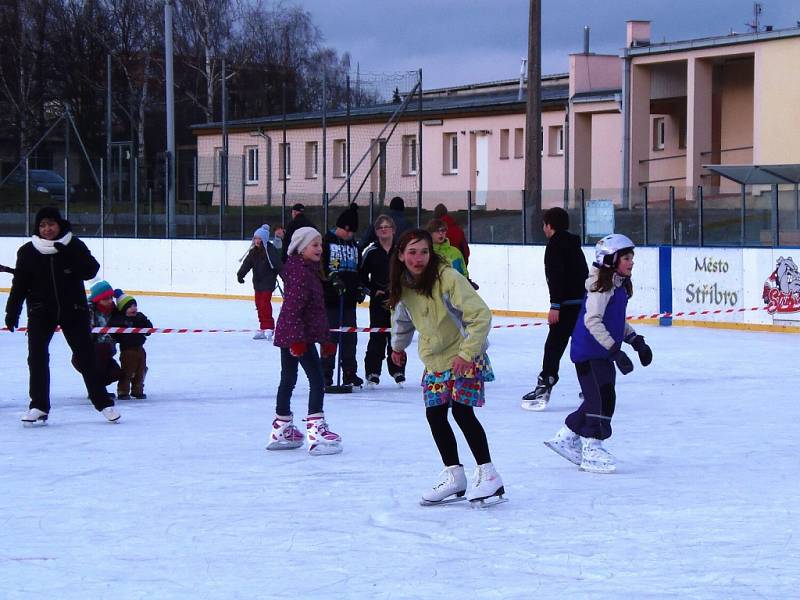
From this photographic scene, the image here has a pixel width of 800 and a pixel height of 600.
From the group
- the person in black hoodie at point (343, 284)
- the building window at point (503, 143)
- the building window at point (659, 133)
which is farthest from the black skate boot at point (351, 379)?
the building window at point (503, 143)

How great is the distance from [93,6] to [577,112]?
24102 mm

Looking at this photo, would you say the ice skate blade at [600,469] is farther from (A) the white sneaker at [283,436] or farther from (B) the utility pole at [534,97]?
(B) the utility pole at [534,97]

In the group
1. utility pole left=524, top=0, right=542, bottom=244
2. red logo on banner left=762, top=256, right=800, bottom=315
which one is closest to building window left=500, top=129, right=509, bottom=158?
utility pole left=524, top=0, right=542, bottom=244

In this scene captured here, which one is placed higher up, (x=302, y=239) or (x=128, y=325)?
(x=302, y=239)

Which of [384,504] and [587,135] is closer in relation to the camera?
[384,504]

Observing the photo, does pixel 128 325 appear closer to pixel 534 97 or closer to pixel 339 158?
pixel 534 97

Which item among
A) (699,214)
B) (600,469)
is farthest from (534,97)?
(600,469)

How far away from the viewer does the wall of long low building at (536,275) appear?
58.7 ft

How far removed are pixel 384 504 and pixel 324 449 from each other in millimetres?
1482

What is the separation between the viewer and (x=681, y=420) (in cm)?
941

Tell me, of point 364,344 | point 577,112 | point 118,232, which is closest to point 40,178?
point 118,232

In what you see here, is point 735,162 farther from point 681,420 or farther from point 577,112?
point 681,420

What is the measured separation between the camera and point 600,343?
721cm

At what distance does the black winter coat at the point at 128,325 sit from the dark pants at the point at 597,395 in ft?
13.7
